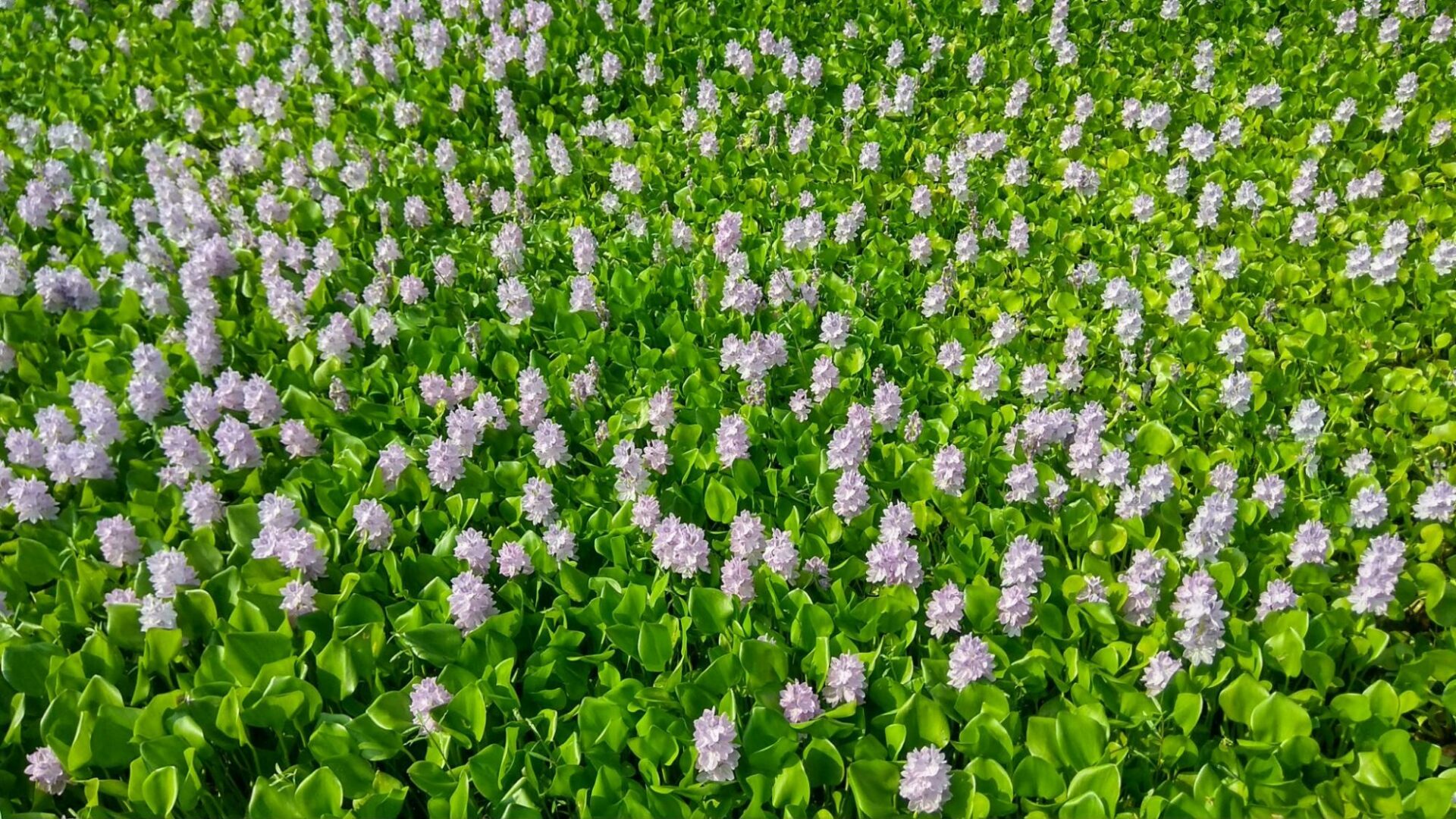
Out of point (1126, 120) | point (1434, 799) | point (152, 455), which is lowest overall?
point (1434, 799)

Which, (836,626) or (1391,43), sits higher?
(1391,43)

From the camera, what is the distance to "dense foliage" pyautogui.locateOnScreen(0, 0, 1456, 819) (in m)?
2.89

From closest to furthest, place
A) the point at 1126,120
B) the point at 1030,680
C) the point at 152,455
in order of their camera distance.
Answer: the point at 1030,680
the point at 152,455
the point at 1126,120

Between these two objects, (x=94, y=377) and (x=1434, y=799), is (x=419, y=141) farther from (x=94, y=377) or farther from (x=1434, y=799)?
(x=1434, y=799)

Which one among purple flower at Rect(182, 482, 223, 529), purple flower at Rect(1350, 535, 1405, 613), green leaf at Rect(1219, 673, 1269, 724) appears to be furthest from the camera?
purple flower at Rect(182, 482, 223, 529)

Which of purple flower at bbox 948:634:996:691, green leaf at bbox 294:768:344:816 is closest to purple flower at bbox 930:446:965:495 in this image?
purple flower at bbox 948:634:996:691

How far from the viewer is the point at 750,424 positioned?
3898 mm

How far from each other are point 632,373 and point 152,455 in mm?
1892

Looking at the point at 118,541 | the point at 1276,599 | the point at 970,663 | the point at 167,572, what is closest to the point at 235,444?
the point at 118,541

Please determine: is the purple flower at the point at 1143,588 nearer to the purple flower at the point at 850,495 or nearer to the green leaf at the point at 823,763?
the purple flower at the point at 850,495

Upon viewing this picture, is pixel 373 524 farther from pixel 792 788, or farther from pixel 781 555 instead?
pixel 792 788

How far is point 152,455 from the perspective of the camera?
4.10m

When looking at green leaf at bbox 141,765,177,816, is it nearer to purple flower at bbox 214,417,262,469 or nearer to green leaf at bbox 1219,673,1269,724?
purple flower at bbox 214,417,262,469

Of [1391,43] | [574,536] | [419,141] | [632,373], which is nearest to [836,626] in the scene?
[574,536]
